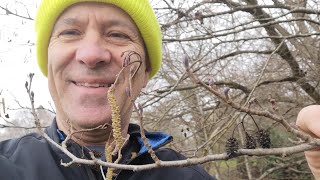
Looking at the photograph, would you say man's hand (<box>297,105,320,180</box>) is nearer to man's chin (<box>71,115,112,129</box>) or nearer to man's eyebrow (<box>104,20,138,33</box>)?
man's chin (<box>71,115,112,129</box>)

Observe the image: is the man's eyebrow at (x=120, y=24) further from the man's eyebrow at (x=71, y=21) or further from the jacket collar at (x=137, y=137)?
the jacket collar at (x=137, y=137)

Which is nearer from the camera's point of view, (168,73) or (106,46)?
(106,46)

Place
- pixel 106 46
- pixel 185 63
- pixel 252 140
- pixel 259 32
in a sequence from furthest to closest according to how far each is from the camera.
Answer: pixel 259 32 < pixel 106 46 < pixel 252 140 < pixel 185 63

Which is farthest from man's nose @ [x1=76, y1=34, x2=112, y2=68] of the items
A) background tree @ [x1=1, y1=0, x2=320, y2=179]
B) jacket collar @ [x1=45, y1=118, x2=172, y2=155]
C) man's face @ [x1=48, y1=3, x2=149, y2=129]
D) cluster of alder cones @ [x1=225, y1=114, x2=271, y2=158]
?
background tree @ [x1=1, y1=0, x2=320, y2=179]

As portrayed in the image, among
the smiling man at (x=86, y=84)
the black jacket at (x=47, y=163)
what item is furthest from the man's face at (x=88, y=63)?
the black jacket at (x=47, y=163)

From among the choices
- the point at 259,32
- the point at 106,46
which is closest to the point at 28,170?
the point at 106,46

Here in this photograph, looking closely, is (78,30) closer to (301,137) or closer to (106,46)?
(106,46)

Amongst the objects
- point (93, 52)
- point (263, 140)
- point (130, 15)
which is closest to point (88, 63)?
point (93, 52)
